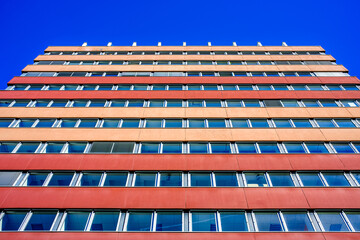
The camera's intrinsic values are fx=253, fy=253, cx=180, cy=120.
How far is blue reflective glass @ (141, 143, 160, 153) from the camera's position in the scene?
20672 millimetres

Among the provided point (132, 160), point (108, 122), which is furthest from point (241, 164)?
point (108, 122)

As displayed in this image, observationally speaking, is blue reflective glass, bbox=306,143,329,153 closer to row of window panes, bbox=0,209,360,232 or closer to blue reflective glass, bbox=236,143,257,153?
blue reflective glass, bbox=236,143,257,153

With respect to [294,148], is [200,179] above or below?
below

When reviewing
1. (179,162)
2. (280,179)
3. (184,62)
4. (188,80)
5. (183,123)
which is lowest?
(280,179)

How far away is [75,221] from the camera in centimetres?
1546

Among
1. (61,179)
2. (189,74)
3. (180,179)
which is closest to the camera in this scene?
(61,179)

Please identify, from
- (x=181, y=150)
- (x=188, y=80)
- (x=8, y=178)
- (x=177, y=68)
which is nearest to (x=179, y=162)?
(x=181, y=150)

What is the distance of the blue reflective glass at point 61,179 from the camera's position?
58.1 feet

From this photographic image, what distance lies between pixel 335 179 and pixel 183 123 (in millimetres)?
12616

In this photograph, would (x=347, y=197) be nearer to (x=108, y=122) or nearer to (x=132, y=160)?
(x=132, y=160)

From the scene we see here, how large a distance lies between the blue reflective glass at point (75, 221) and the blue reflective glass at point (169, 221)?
4.49 metres

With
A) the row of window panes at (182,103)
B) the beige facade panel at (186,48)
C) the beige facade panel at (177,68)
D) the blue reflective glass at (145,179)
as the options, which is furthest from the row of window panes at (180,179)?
the beige facade panel at (186,48)

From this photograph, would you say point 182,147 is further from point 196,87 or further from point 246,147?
point 196,87

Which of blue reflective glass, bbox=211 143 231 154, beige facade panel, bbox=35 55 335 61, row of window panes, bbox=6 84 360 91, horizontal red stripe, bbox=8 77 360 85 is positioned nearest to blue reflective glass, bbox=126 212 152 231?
Result: blue reflective glass, bbox=211 143 231 154
